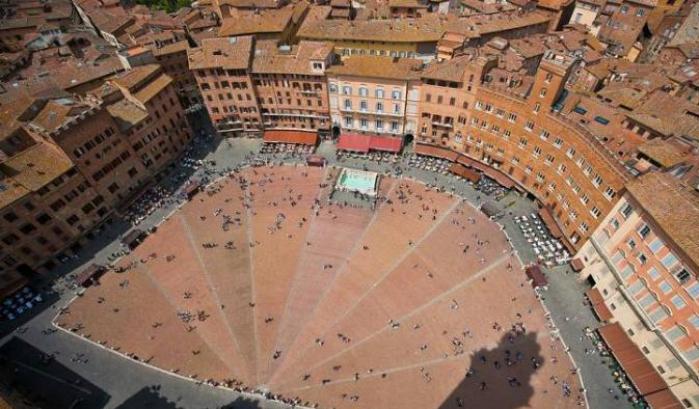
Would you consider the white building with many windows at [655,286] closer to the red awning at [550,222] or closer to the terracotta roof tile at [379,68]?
the red awning at [550,222]

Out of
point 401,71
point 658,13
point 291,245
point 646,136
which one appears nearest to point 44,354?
point 291,245

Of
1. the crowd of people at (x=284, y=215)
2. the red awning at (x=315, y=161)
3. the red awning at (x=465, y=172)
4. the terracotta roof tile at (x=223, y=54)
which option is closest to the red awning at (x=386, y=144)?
the crowd of people at (x=284, y=215)

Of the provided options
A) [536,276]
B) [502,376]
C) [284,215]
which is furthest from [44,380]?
[536,276]

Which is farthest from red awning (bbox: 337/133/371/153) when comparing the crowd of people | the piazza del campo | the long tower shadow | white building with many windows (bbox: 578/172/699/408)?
white building with many windows (bbox: 578/172/699/408)

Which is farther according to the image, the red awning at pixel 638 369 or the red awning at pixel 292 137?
the red awning at pixel 292 137

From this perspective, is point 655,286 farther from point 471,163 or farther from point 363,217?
point 363,217
